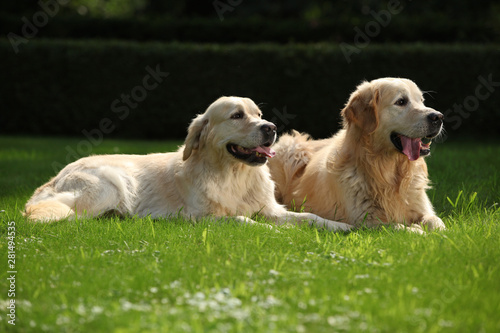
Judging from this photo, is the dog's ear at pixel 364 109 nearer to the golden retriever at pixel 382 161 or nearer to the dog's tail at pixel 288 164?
the golden retriever at pixel 382 161

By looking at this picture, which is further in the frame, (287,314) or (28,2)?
(28,2)

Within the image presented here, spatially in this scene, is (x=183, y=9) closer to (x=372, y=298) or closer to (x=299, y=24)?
(x=299, y=24)

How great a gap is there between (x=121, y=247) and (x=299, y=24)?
12483mm


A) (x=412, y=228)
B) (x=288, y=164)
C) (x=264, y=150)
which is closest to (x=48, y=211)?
(x=264, y=150)

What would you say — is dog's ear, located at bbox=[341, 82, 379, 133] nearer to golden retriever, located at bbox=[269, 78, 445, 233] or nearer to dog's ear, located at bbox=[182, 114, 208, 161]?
golden retriever, located at bbox=[269, 78, 445, 233]

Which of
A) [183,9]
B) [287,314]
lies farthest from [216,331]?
[183,9]

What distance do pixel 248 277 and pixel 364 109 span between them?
6.73 feet

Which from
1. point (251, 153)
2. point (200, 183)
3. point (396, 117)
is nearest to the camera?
point (396, 117)

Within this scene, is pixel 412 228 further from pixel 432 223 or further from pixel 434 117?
pixel 434 117

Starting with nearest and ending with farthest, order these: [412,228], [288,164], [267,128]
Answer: [412,228]
[267,128]
[288,164]

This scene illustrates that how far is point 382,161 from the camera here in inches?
190

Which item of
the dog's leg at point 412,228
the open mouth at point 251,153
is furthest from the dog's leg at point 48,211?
the dog's leg at point 412,228

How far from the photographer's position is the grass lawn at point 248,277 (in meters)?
2.70

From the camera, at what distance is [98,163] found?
552 cm
